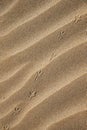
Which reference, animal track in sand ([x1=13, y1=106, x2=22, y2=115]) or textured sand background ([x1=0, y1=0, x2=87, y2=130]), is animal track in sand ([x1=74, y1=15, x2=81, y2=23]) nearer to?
textured sand background ([x1=0, y1=0, x2=87, y2=130])

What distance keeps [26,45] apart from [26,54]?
81mm

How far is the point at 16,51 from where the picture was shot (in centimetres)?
265

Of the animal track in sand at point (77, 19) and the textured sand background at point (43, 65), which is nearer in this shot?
the textured sand background at point (43, 65)

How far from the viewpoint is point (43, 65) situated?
8.20 feet

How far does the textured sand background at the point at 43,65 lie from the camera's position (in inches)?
92.0

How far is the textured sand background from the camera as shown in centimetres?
234

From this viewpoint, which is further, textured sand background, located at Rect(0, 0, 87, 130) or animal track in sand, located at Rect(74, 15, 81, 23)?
animal track in sand, located at Rect(74, 15, 81, 23)

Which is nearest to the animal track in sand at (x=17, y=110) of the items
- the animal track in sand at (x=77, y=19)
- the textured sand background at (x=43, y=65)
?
the textured sand background at (x=43, y=65)

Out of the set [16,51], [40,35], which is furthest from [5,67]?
[40,35]

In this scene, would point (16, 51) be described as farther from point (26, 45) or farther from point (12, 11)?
point (12, 11)

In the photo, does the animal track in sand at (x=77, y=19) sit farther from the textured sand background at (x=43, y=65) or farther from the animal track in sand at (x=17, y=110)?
the animal track in sand at (x=17, y=110)

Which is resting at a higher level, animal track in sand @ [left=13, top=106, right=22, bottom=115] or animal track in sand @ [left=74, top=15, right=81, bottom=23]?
animal track in sand @ [left=74, top=15, right=81, bottom=23]

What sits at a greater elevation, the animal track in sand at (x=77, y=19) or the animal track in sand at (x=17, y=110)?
the animal track in sand at (x=77, y=19)

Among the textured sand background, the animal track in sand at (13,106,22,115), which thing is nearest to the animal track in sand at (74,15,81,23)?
the textured sand background
